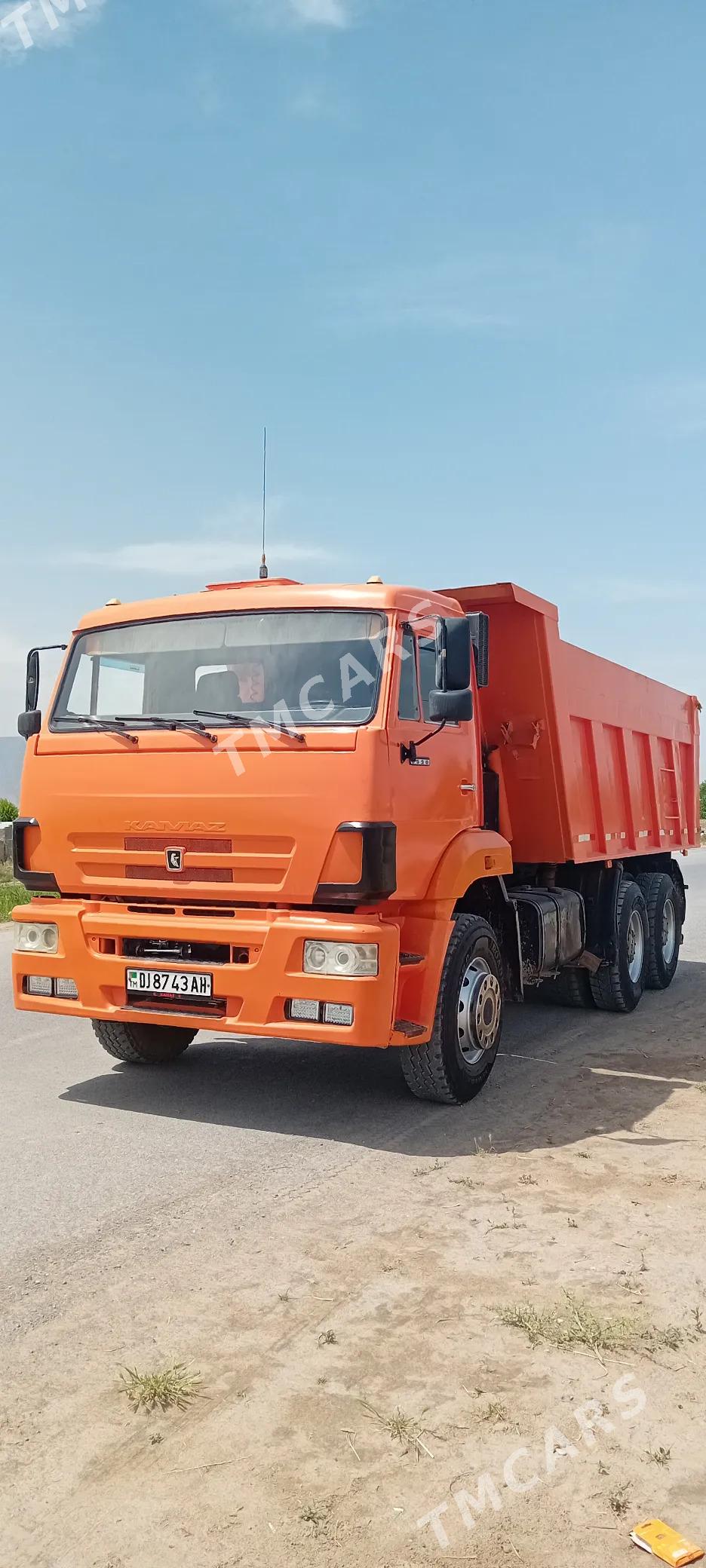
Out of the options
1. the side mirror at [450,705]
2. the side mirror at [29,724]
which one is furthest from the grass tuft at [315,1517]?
the side mirror at [29,724]

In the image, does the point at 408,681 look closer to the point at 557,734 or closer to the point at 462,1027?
the point at 462,1027

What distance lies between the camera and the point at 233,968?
5613mm

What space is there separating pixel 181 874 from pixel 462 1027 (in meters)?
1.60

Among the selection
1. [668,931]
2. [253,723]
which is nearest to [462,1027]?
[253,723]

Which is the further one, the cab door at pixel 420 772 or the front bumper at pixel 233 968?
the cab door at pixel 420 772

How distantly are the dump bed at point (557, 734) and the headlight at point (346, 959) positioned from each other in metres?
2.90

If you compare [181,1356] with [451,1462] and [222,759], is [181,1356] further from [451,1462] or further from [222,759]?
[222,759]

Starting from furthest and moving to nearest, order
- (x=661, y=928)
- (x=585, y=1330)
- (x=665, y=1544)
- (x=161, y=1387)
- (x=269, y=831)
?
1. (x=661, y=928)
2. (x=269, y=831)
3. (x=585, y=1330)
4. (x=161, y=1387)
5. (x=665, y=1544)

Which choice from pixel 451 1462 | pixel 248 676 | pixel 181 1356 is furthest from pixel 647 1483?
pixel 248 676

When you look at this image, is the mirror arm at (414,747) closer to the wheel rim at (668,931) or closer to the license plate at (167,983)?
the license plate at (167,983)

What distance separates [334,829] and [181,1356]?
2437 millimetres

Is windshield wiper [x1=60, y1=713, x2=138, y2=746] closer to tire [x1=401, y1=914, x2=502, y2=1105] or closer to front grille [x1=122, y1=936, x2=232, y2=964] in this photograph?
front grille [x1=122, y1=936, x2=232, y2=964]

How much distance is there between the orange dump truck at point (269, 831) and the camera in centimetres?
544

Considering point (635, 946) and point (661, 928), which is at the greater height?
point (661, 928)
